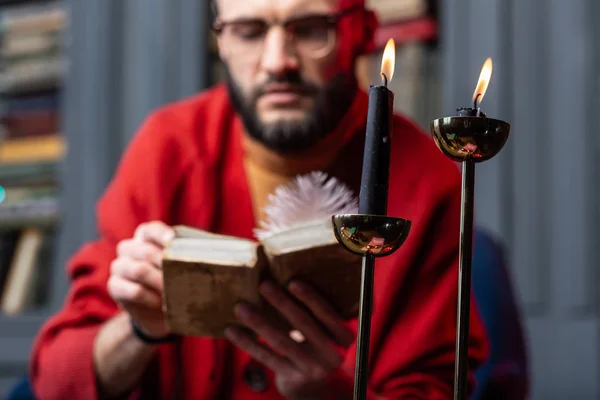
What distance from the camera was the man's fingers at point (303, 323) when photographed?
0.53 metres

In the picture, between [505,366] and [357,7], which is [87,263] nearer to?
[357,7]

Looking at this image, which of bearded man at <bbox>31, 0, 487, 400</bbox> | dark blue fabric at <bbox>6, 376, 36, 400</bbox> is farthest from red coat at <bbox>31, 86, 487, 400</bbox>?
dark blue fabric at <bbox>6, 376, 36, 400</bbox>

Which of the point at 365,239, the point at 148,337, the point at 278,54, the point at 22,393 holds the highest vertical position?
the point at 278,54

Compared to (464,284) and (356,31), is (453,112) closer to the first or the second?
(356,31)

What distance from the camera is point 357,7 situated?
0.62 metres

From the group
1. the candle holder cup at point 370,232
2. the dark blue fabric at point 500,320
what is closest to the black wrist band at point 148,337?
the candle holder cup at point 370,232

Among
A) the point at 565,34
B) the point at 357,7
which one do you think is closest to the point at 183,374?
the point at 357,7

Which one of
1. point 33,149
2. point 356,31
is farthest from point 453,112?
point 33,149

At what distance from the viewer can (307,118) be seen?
1.98 feet

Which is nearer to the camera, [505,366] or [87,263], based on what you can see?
[87,263]

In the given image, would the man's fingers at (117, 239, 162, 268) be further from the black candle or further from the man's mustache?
the black candle

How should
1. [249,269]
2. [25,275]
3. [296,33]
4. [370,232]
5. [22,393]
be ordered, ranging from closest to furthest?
[370,232], [249,269], [296,33], [22,393], [25,275]

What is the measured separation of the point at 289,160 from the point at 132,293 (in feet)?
0.53

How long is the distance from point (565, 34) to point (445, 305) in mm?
1069
